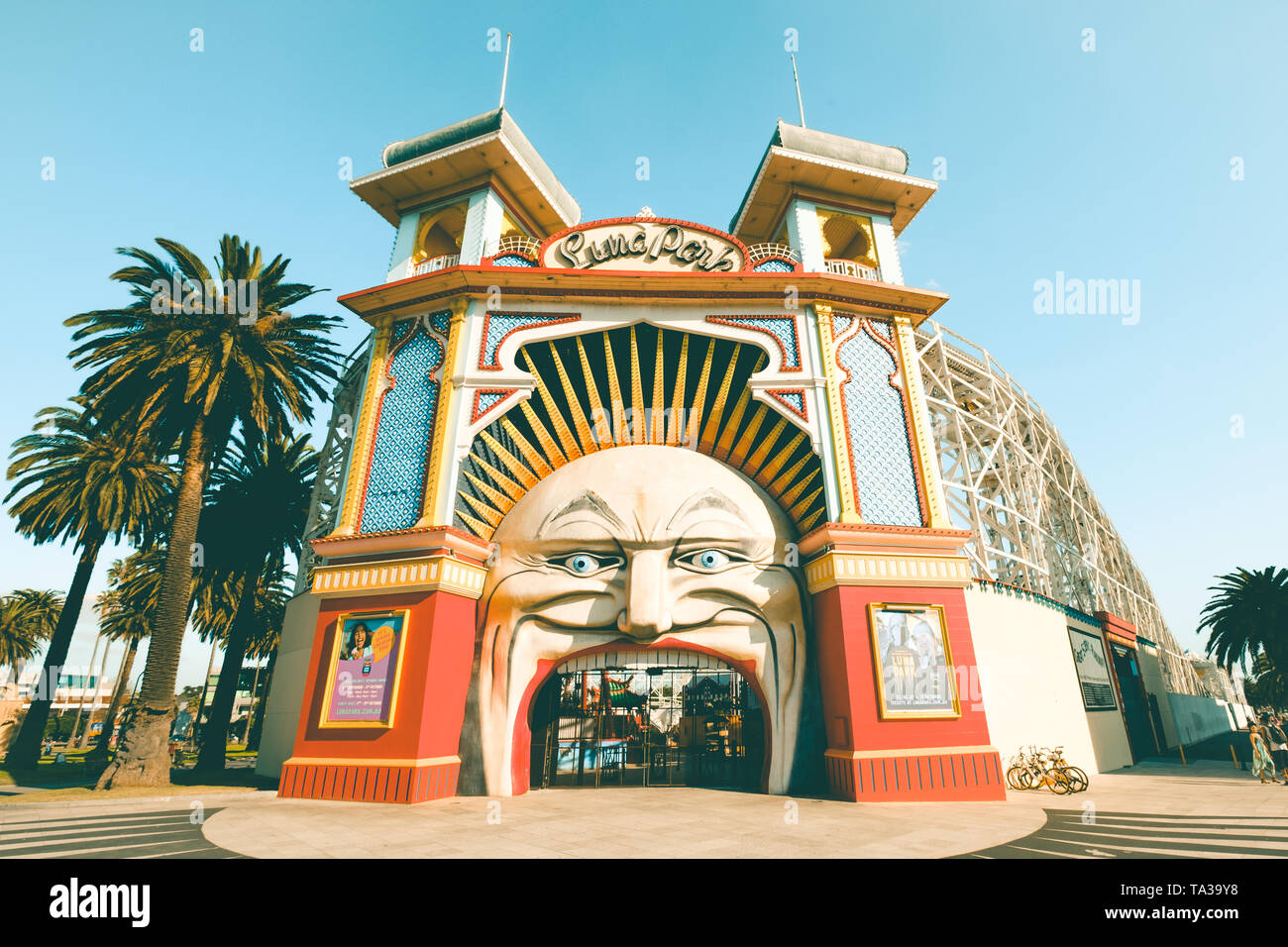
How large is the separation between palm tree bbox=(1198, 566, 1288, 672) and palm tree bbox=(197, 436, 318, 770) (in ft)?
155

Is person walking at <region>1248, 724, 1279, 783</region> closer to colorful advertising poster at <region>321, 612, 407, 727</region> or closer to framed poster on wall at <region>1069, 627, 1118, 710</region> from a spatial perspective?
framed poster on wall at <region>1069, 627, 1118, 710</region>

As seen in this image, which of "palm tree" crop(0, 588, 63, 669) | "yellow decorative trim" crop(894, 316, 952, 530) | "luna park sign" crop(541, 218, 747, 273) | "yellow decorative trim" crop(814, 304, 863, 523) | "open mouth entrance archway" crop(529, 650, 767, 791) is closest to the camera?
"yellow decorative trim" crop(814, 304, 863, 523)

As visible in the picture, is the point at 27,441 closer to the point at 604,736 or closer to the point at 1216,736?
the point at 604,736

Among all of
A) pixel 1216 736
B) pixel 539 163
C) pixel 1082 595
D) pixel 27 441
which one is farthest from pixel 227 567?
pixel 1216 736

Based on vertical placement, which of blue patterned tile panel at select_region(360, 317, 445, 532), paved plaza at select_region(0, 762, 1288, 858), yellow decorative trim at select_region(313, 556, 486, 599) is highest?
blue patterned tile panel at select_region(360, 317, 445, 532)

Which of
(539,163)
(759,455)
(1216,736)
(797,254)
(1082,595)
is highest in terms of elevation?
(539,163)

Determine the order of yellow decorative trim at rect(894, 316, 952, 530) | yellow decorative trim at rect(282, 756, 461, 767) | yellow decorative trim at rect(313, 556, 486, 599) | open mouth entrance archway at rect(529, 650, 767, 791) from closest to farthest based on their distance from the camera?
yellow decorative trim at rect(282, 756, 461, 767) < yellow decorative trim at rect(313, 556, 486, 599) < yellow decorative trim at rect(894, 316, 952, 530) < open mouth entrance archway at rect(529, 650, 767, 791)

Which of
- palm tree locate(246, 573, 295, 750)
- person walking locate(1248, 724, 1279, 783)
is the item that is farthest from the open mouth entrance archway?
palm tree locate(246, 573, 295, 750)

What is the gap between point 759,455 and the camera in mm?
17188

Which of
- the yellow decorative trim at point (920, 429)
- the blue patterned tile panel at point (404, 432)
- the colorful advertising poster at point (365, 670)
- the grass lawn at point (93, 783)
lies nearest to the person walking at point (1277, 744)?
the yellow decorative trim at point (920, 429)

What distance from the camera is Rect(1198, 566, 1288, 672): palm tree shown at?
105ft

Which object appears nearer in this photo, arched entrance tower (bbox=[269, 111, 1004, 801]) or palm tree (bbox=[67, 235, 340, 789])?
arched entrance tower (bbox=[269, 111, 1004, 801])

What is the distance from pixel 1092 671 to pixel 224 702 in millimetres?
31937
